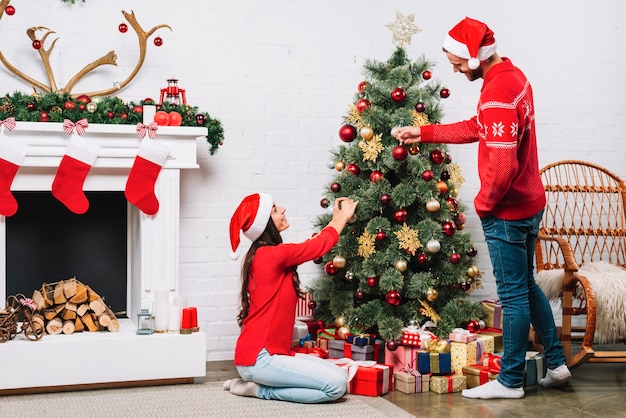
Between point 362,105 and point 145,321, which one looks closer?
point 145,321

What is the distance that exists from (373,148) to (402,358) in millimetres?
946

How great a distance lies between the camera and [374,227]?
359 cm

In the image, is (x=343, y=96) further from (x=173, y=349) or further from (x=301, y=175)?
(x=173, y=349)

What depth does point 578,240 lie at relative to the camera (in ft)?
14.3

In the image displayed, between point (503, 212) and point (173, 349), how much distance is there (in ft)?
4.94

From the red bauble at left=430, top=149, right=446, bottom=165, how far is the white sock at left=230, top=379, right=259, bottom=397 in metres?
1.29

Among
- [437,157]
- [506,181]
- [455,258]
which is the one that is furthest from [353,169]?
[506,181]

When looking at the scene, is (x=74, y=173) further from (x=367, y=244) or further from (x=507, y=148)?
(x=507, y=148)

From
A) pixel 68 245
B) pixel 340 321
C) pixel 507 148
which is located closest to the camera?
pixel 507 148

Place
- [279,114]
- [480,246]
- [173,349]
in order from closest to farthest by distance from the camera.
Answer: [173,349] → [279,114] → [480,246]

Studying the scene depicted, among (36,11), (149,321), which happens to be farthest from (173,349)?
(36,11)

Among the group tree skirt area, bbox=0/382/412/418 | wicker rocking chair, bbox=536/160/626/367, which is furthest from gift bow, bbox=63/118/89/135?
wicker rocking chair, bbox=536/160/626/367

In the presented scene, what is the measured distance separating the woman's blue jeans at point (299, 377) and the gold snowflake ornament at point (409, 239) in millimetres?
682

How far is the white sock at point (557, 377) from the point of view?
134 inches
